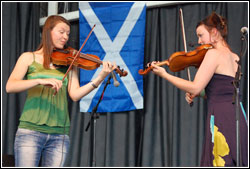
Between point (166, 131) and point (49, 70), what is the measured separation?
165 cm

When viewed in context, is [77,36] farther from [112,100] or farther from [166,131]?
[166,131]

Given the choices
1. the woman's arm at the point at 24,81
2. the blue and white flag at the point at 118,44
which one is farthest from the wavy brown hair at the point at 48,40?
the blue and white flag at the point at 118,44

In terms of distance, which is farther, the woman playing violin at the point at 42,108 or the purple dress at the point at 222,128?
the woman playing violin at the point at 42,108

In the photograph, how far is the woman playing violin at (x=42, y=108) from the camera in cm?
224

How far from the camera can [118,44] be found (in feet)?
12.7

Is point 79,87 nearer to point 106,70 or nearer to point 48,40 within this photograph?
point 106,70

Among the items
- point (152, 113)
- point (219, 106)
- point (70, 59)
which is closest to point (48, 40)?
point (70, 59)

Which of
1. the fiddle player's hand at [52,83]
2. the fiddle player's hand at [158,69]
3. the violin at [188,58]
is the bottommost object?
the fiddle player's hand at [52,83]

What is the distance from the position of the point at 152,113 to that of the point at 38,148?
1727 millimetres

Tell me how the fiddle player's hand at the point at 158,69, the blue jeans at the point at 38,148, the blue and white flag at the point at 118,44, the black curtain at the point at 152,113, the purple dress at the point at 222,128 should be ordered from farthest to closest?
1. the blue and white flag at the point at 118,44
2. the black curtain at the point at 152,113
3. the fiddle player's hand at the point at 158,69
4. the blue jeans at the point at 38,148
5. the purple dress at the point at 222,128

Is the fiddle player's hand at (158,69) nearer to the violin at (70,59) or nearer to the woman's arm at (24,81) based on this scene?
the violin at (70,59)

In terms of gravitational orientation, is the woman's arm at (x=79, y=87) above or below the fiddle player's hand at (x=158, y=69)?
below

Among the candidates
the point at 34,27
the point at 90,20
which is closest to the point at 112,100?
the point at 90,20

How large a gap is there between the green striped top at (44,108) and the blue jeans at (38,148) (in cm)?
4
